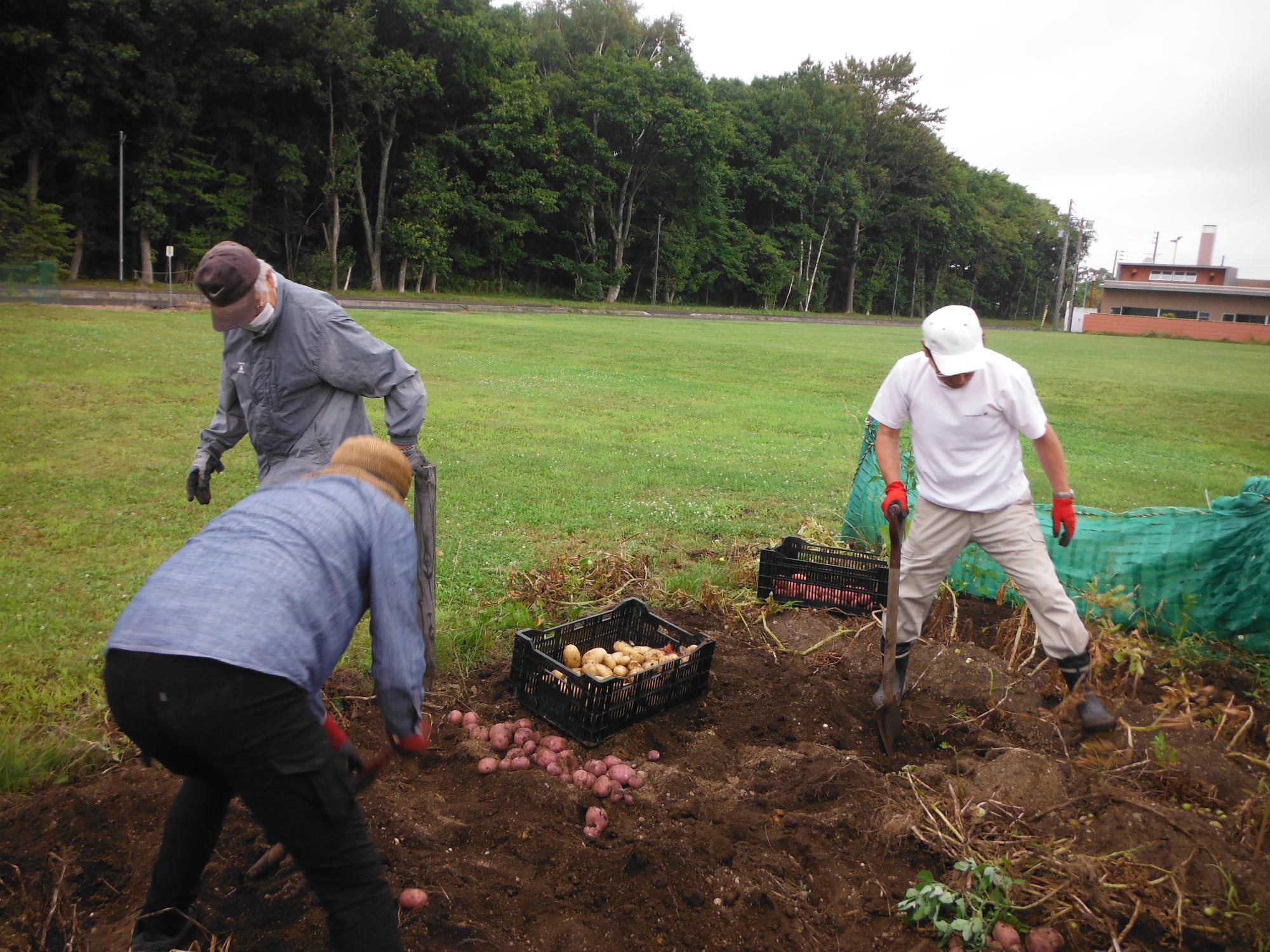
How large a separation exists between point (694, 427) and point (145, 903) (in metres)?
10.9

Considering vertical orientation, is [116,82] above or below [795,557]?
above

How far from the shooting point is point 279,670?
205 centimetres

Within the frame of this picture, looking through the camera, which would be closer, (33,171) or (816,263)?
(33,171)

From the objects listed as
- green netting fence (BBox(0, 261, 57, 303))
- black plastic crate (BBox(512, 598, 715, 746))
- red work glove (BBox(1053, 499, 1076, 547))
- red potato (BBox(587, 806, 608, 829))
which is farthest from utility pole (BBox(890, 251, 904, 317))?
red potato (BBox(587, 806, 608, 829))

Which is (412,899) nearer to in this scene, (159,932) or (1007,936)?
(159,932)

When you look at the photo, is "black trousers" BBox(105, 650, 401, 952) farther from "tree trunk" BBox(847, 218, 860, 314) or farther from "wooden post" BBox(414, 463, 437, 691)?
"tree trunk" BBox(847, 218, 860, 314)

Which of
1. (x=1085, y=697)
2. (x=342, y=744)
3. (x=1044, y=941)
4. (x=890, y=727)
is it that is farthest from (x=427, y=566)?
(x=1085, y=697)

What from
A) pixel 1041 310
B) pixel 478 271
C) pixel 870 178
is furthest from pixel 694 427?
pixel 1041 310

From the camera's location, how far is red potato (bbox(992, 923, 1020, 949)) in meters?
2.75

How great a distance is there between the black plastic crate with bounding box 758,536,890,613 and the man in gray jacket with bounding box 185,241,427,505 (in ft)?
8.92

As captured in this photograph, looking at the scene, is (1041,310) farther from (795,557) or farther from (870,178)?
(795,557)

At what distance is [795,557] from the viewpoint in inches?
235

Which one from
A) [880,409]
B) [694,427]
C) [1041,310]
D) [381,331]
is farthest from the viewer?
[1041,310]

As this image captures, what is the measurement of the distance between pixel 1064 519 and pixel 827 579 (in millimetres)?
1623
